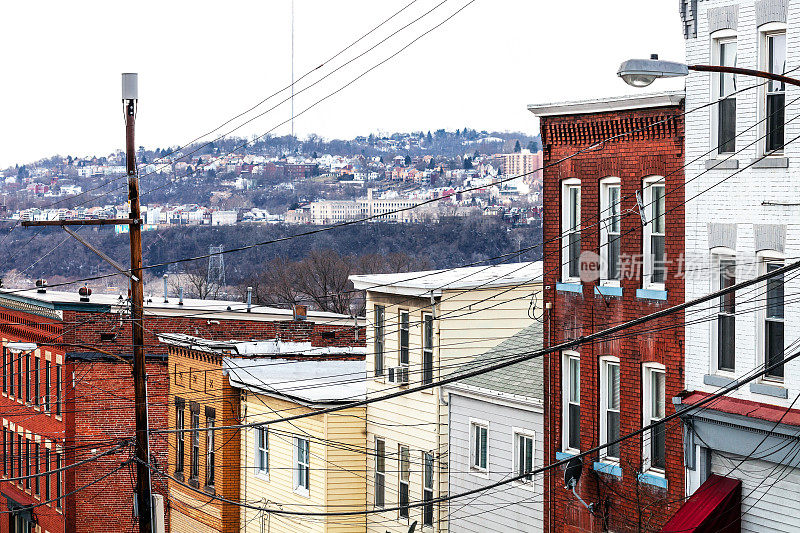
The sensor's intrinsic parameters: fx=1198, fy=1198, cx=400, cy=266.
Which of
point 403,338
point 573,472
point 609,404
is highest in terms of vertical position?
point 403,338

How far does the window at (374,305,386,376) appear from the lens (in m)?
30.8

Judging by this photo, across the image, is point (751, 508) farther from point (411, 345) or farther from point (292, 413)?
point (292, 413)

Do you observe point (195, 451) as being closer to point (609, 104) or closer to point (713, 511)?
point (609, 104)

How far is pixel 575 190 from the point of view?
79.1 feet

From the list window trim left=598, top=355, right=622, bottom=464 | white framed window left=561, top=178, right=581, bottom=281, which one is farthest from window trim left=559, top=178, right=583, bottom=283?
window trim left=598, top=355, right=622, bottom=464

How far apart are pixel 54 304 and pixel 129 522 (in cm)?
868

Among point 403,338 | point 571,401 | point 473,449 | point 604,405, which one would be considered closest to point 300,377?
point 403,338

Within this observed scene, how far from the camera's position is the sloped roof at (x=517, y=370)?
2606cm

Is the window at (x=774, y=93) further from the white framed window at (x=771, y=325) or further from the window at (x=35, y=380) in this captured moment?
the window at (x=35, y=380)

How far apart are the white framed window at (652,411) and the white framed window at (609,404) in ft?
2.85

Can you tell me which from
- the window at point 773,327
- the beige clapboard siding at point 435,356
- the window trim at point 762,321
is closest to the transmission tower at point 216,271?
the beige clapboard siding at point 435,356

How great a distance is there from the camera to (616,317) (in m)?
22.6

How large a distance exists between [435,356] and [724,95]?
11.1 metres

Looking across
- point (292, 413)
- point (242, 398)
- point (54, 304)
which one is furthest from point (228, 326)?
point (292, 413)
